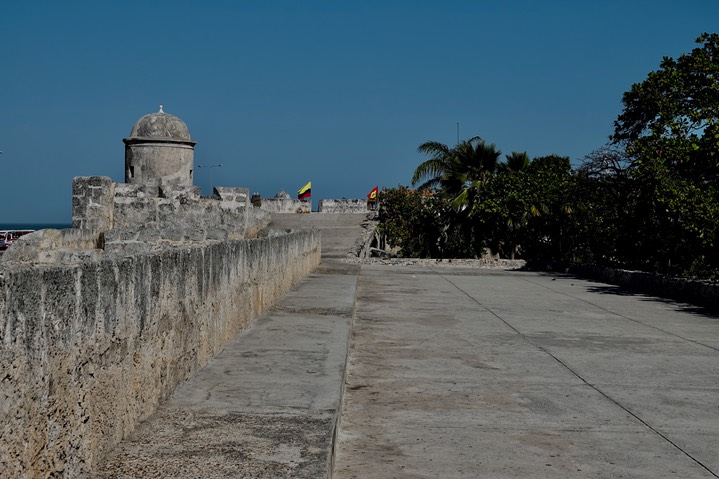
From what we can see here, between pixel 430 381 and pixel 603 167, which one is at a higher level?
pixel 603 167

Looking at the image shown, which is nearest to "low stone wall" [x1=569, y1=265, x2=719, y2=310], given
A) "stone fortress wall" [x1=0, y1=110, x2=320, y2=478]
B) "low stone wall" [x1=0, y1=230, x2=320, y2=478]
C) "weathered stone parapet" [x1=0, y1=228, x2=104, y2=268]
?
"stone fortress wall" [x1=0, y1=110, x2=320, y2=478]

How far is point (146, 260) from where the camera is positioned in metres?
5.15

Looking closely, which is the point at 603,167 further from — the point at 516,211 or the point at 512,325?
the point at 512,325

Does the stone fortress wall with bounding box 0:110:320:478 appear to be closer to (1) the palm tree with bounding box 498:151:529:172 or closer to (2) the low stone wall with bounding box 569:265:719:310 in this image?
(2) the low stone wall with bounding box 569:265:719:310

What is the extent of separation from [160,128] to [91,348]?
21670mm

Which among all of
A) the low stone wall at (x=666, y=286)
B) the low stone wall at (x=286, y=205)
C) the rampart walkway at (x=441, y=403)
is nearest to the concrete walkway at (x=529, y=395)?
the rampart walkway at (x=441, y=403)

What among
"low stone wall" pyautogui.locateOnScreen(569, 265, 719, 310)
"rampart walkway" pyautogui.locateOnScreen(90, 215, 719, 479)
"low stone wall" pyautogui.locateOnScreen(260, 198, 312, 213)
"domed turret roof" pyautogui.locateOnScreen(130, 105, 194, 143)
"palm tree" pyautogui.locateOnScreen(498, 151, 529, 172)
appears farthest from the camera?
"low stone wall" pyautogui.locateOnScreen(260, 198, 312, 213)

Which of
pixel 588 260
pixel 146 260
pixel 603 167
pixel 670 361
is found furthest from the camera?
pixel 588 260

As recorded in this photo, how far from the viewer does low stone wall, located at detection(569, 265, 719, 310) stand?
52.5 ft

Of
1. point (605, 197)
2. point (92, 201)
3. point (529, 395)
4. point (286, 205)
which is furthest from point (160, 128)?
point (286, 205)

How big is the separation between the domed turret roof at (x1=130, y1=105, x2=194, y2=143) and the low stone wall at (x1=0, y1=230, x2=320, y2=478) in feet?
60.3

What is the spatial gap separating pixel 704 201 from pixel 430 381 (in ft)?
35.6

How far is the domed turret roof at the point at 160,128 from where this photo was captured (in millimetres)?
24938

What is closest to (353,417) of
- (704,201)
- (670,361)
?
(670,361)
